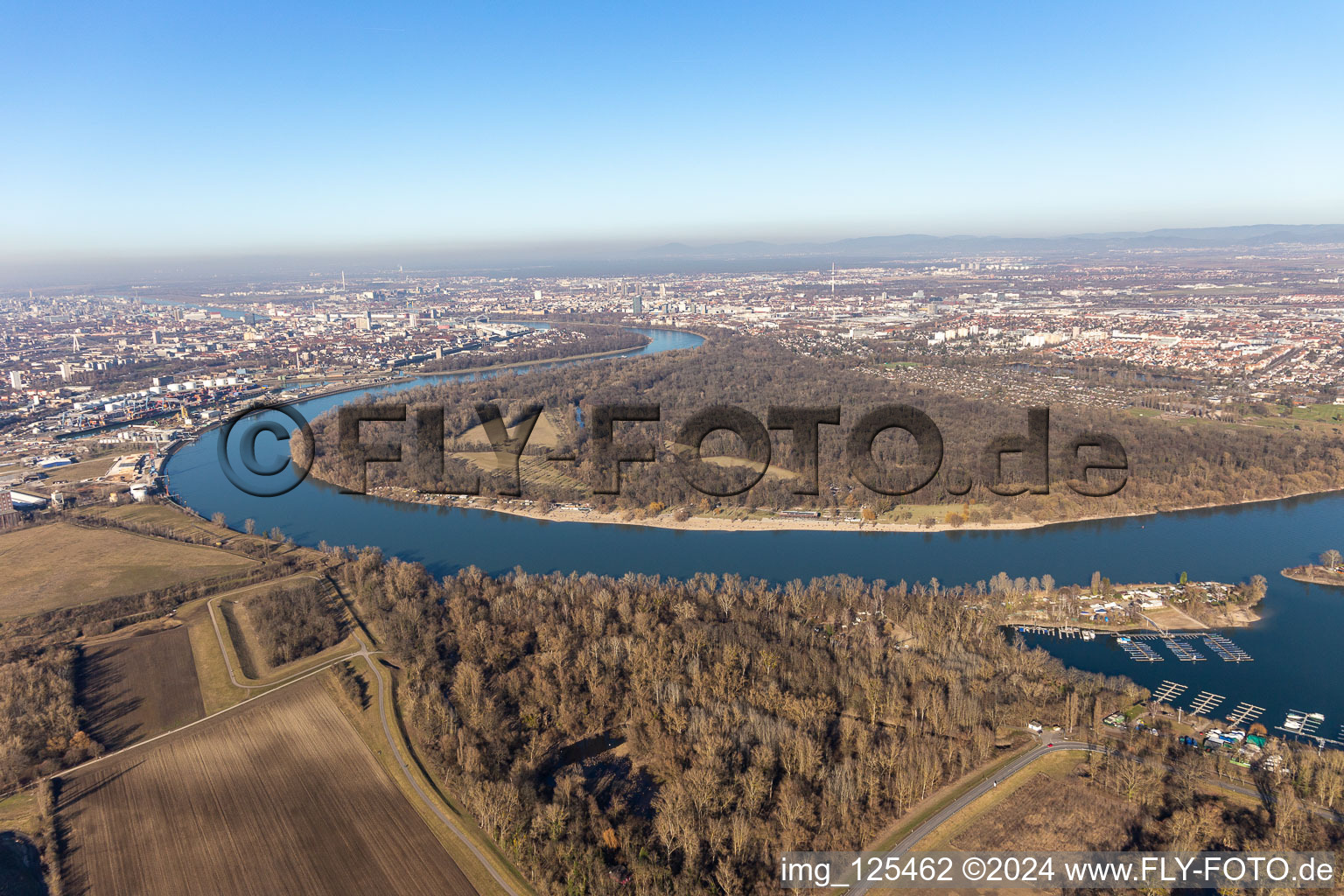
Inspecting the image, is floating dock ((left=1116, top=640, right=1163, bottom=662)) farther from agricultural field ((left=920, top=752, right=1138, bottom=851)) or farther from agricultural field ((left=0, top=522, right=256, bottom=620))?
agricultural field ((left=0, top=522, right=256, bottom=620))

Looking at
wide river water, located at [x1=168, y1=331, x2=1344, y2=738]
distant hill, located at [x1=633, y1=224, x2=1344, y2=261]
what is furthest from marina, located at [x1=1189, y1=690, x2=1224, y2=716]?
distant hill, located at [x1=633, y1=224, x2=1344, y2=261]

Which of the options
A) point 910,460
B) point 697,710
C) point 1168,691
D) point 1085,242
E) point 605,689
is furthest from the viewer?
point 1085,242

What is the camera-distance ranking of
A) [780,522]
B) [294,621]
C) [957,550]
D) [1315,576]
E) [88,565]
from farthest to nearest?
[780,522]
[957,550]
[88,565]
[1315,576]
[294,621]

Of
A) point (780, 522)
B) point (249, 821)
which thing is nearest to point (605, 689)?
point (249, 821)

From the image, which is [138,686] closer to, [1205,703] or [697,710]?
[697,710]

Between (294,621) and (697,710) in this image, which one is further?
(294,621)
